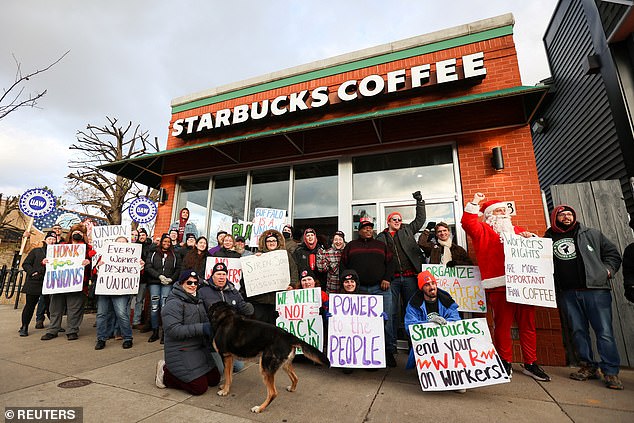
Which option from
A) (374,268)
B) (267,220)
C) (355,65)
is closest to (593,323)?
(374,268)

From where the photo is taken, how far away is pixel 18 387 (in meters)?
3.15

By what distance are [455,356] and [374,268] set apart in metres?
1.44

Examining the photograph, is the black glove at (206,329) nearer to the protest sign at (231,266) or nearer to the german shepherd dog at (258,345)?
the german shepherd dog at (258,345)

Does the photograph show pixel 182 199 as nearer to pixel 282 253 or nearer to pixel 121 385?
pixel 282 253

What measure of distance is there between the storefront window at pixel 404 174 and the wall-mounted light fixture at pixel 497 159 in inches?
28.7

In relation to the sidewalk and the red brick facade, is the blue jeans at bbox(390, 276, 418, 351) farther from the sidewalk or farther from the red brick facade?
the red brick facade

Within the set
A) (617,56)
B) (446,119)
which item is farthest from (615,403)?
(617,56)

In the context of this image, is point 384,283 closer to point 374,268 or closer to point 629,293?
point 374,268

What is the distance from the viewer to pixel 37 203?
7.51 m

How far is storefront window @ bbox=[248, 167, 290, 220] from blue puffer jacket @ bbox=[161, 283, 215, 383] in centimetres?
357

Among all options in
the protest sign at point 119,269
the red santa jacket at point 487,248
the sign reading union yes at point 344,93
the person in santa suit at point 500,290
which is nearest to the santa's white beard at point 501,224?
the person in santa suit at point 500,290

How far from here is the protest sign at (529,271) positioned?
3550 millimetres

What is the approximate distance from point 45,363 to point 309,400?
377 centimetres

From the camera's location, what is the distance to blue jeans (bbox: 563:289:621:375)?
10.9 ft
